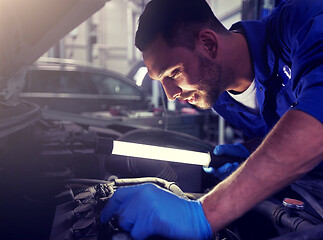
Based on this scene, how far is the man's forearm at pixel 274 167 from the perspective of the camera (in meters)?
0.76

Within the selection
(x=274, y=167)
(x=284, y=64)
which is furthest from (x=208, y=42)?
(x=274, y=167)

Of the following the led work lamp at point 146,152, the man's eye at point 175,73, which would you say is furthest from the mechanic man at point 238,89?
the led work lamp at point 146,152

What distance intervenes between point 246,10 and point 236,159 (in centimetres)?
289

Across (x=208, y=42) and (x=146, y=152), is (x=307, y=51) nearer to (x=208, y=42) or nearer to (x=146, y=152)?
(x=208, y=42)

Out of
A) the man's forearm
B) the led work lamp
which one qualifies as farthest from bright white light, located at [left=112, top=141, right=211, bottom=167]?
the man's forearm

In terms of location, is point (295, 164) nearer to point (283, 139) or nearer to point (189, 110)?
point (283, 139)

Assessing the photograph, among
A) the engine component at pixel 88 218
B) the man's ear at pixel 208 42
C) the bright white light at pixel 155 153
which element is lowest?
the engine component at pixel 88 218

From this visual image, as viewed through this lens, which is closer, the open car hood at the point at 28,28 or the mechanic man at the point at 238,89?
the mechanic man at the point at 238,89

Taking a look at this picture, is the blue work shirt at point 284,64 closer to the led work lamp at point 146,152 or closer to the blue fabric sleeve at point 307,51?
the blue fabric sleeve at point 307,51

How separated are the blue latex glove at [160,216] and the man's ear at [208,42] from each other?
2.46 ft

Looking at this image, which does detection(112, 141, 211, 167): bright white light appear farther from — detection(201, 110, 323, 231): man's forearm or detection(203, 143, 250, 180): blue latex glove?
detection(201, 110, 323, 231): man's forearm

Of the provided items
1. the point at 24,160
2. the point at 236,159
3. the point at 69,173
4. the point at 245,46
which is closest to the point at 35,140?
the point at 24,160

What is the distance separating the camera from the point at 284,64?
1.32m

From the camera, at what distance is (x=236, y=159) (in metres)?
1.41
